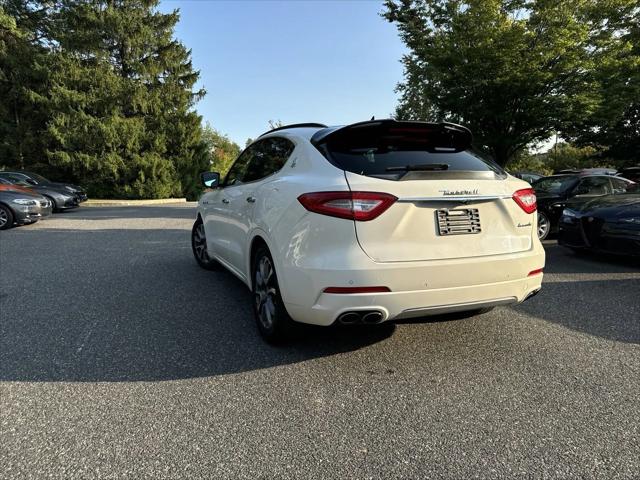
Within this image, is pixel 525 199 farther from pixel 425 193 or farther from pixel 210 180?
pixel 210 180

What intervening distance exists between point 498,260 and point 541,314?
163 centimetres

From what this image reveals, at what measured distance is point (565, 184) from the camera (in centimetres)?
924

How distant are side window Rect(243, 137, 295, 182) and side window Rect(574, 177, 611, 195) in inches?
305

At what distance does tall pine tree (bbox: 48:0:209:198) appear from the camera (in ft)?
81.8


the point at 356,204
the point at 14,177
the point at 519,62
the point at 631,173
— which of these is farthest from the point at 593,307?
the point at 14,177

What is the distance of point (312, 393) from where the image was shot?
8.82 feet

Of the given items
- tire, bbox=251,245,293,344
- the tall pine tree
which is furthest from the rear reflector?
the tall pine tree

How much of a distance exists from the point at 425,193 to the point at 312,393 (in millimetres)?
1443

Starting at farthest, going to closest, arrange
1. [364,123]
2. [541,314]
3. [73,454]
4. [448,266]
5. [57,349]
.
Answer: [541,314] < [57,349] < [364,123] < [448,266] < [73,454]

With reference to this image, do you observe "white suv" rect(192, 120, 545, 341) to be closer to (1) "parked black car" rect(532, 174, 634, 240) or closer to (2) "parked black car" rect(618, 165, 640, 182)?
(1) "parked black car" rect(532, 174, 634, 240)

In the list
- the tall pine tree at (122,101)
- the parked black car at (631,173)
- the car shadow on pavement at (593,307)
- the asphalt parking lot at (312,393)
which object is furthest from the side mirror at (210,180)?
the tall pine tree at (122,101)

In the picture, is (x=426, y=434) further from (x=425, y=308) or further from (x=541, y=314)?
(x=541, y=314)

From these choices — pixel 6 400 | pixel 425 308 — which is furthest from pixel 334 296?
pixel 6 400

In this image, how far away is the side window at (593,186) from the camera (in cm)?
905
